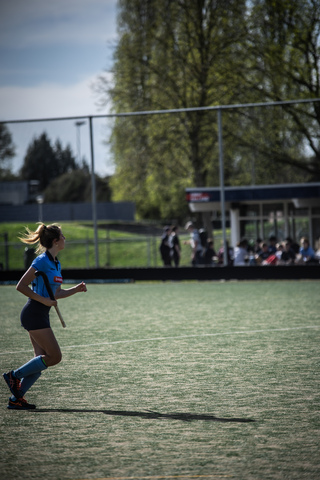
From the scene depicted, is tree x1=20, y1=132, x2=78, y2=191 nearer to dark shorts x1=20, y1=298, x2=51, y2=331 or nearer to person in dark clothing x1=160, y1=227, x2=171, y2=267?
person in dark clothing x1=160, y1=227, x2=171, y2=267

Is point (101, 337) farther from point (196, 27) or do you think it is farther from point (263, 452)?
point (196, 27)

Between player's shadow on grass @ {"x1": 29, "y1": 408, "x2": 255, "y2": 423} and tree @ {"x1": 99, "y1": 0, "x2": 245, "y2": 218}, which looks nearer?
player's shadow on grass @ {"x1": 29, "y1": 408, "x2": 255, "y2": 423}

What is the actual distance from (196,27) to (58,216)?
12.8 m

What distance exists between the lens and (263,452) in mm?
4738

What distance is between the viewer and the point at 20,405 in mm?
6121

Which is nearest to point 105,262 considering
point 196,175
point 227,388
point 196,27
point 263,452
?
point 196,175

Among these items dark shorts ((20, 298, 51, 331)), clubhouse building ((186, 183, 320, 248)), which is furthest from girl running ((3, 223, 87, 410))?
clubhouse building ((186, 183, 320, 248))

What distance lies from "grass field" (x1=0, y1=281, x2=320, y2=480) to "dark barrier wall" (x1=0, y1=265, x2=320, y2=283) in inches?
198

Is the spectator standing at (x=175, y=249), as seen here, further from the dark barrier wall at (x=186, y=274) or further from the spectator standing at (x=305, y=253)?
the spectator standing at (x=305, y=253)

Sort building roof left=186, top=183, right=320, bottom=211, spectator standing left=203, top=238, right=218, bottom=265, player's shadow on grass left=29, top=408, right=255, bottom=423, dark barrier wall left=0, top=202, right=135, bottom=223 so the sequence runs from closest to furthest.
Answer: player's shadow on grass left=29, top=408, right=255, bottom=423 → dark barrier wall left=0, top=202, right=135, bottom=223 → spectator standing left=203, top=238, right=218, bottom=265 → building roof left=186, top=183, right=320, bottom=211

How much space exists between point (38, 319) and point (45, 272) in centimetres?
40

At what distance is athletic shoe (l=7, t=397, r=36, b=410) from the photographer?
241 inches

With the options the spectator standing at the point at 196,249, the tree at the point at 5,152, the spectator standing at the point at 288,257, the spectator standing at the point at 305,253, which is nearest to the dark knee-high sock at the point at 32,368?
the spectator standing at the point at 288,257

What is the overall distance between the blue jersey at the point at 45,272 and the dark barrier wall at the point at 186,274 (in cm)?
1208
